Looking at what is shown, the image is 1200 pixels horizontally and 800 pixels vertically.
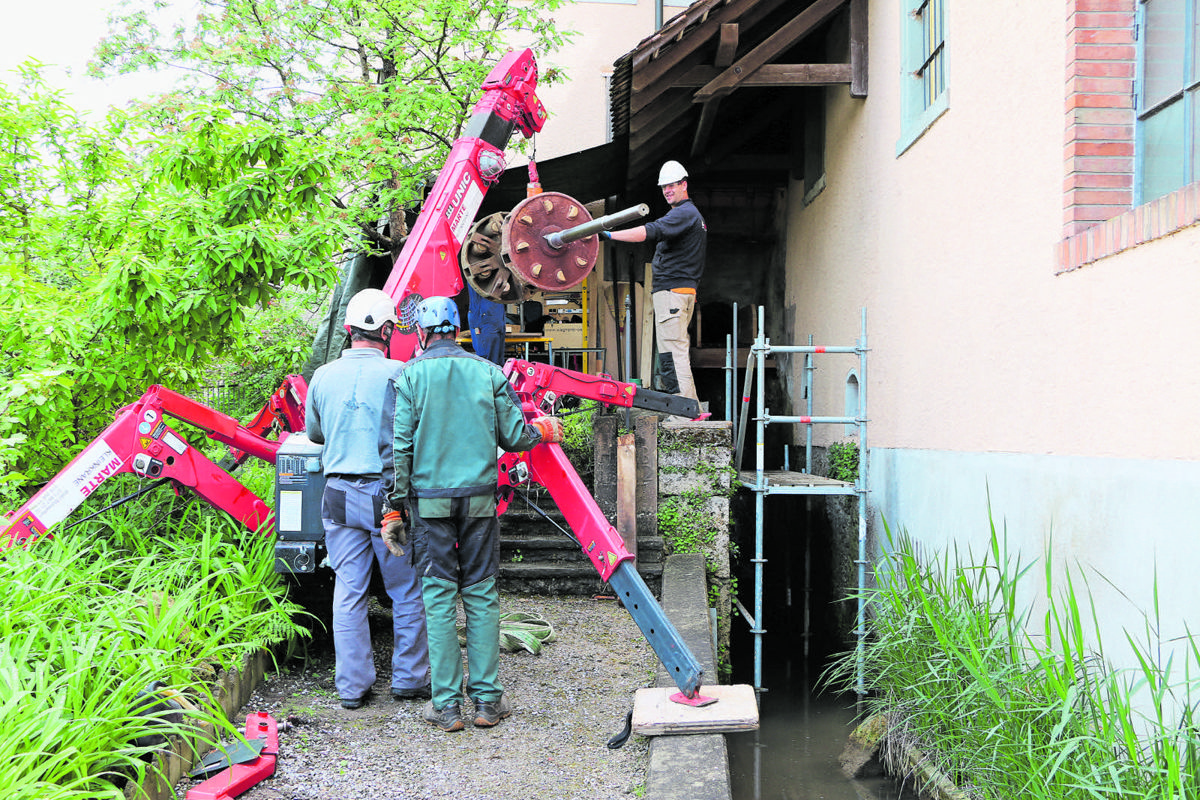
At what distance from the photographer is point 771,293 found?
12.1 metres

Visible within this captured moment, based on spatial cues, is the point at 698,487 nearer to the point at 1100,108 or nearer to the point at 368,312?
the point at 368,312

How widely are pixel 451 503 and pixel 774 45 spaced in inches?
231

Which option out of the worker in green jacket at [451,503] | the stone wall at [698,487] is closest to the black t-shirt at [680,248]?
the stone wall at [698,487]

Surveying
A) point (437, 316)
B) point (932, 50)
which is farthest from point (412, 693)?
point (932, 50)

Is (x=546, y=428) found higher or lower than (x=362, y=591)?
higher

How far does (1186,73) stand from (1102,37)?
45 cm

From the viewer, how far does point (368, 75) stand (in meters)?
10.1

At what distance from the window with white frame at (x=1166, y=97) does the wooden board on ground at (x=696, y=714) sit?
2825mm

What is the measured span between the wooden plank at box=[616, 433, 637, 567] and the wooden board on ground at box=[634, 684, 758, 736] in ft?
7.41

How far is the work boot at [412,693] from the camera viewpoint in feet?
13.9

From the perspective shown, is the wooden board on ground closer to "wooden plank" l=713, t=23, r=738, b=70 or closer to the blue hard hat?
the blue hard hat

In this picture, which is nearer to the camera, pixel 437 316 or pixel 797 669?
pixel 437 316

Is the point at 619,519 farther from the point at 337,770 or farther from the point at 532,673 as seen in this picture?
the point at 337,770

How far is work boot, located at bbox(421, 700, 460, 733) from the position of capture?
151 inches
